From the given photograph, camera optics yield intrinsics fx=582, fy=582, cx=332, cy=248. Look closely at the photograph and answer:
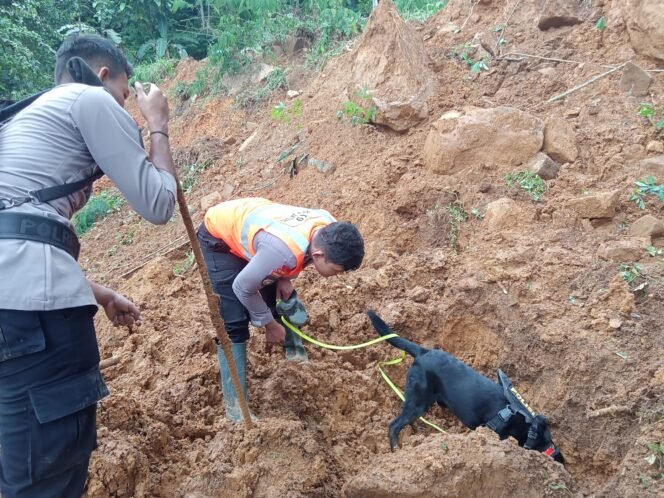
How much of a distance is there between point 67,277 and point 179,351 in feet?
6.03

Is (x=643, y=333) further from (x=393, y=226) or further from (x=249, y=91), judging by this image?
(x=249, y=91)

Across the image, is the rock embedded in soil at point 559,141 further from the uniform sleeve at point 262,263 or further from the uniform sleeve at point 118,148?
the uniform sleeve at point 118,148

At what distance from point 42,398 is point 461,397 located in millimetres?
2185

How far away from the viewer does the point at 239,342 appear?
3043 mm

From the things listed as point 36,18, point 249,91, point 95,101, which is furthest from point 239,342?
point 36,18

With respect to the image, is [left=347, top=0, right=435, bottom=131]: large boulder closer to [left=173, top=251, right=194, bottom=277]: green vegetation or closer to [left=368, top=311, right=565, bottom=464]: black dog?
[left=173, top=251, right=194, bottom=277]: green vegetation

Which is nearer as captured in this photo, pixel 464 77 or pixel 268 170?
pixel 464 77

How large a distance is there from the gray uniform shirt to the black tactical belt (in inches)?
0.6

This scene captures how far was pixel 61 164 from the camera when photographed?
1817mm

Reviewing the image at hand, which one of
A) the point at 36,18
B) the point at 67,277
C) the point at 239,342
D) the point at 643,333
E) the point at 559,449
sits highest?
the point at 36,18

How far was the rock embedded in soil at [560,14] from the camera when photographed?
5.43 meters

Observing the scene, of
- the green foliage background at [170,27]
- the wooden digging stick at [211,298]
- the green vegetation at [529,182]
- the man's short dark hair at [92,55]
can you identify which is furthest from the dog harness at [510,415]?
the green foliage background at [170,27]

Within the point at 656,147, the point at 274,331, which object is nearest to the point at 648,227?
the point at 656,147

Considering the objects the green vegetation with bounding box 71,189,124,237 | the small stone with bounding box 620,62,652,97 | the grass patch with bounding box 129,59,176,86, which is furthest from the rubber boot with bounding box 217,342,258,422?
the grass patch with bounding box 129,59,176,86
